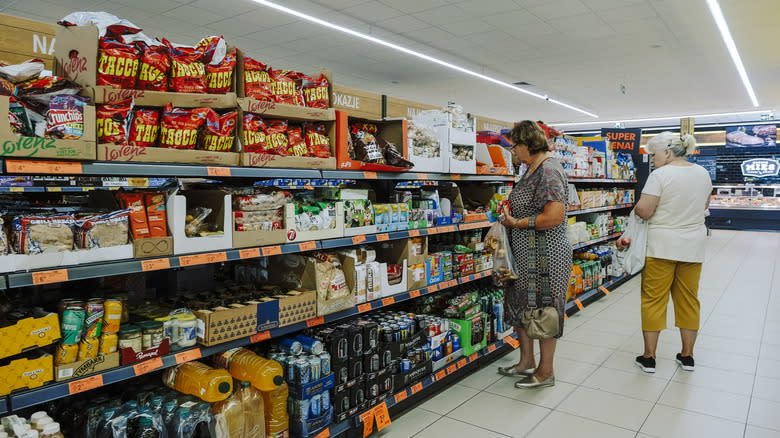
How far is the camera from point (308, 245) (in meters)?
2.53

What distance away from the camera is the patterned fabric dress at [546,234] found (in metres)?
3.12

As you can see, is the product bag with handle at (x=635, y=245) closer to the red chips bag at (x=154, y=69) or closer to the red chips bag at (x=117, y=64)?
the red chips bag at (x=154, y=69)

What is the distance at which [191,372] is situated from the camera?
2.17 meters

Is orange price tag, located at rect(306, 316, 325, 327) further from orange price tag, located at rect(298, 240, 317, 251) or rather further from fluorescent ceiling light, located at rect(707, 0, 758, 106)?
fluorescent ceiling light, located at rect(707, 0, 758, 106)

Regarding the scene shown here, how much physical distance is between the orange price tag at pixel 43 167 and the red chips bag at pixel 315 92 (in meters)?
1.20

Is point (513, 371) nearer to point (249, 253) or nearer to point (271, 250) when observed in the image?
point (271, 250)

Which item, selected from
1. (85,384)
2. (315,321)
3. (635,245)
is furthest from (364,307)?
(635,245)

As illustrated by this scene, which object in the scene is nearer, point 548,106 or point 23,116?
point 23,116

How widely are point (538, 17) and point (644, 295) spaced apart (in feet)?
16.3

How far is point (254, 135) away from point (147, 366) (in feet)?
3.52

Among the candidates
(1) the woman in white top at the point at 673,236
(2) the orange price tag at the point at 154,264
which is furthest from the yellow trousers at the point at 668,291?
(2) the orange price tag at the point at 154,264

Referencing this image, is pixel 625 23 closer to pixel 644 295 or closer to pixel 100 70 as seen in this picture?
pixel 644 295

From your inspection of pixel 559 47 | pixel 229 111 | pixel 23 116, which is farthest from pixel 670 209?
pixel 559 47

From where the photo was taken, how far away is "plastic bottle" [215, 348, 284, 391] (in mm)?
2242
